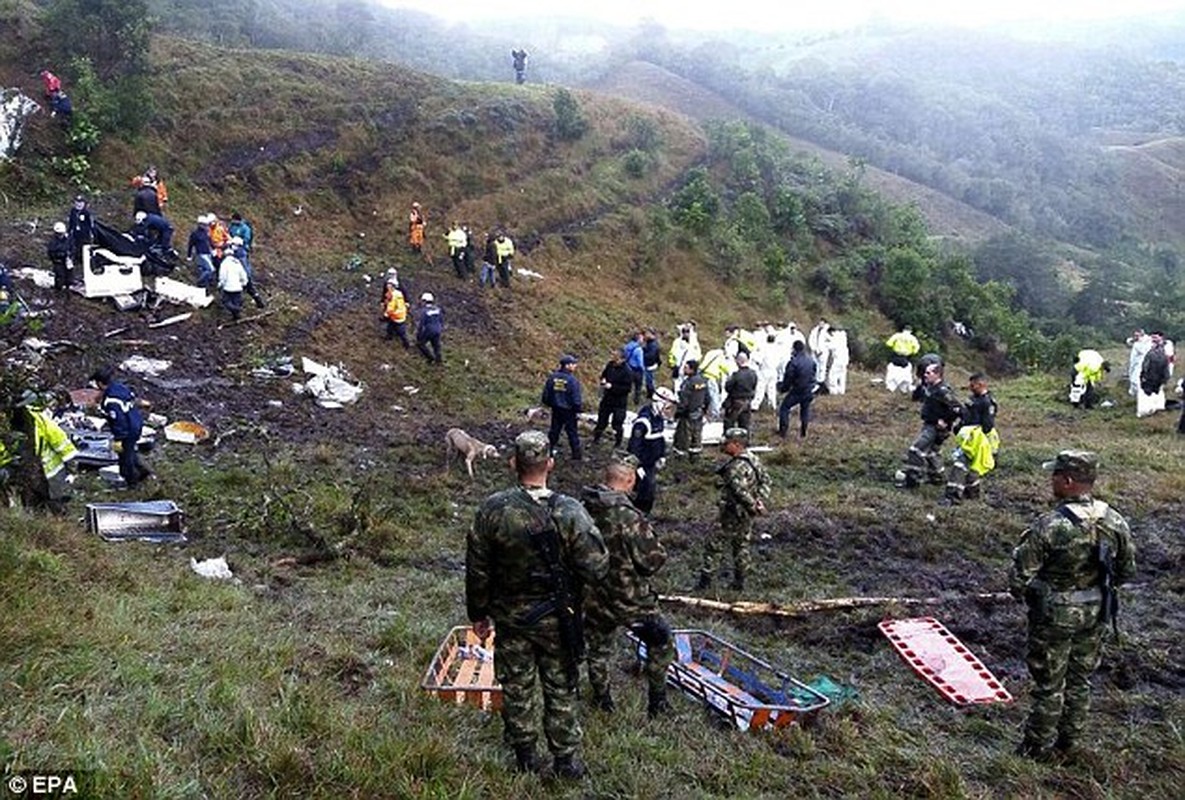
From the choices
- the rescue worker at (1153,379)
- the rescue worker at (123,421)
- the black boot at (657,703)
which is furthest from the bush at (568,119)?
the black boot at (657,703)

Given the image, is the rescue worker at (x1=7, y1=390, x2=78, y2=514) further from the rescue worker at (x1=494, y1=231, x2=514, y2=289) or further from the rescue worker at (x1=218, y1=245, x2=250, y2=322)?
the rescue worker at (x1=494, y1=231, x2=514, y2=289)

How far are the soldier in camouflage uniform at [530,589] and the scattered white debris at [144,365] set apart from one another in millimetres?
11362

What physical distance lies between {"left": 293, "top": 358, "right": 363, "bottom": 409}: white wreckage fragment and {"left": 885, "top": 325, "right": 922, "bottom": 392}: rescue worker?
11327 mm

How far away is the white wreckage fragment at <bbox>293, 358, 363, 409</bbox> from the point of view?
14.6m

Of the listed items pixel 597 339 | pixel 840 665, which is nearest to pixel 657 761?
pixel 840 665

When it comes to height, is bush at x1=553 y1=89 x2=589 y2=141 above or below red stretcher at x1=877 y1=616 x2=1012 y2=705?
above

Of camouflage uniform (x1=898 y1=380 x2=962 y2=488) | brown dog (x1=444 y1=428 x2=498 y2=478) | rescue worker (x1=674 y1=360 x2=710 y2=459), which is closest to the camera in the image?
camouflage uniform (x1=898 y1=380 x2=962 y2=488)

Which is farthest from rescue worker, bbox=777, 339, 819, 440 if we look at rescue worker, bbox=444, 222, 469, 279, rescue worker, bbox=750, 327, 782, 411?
rescue worker, bbox=444, 222, 469, 279

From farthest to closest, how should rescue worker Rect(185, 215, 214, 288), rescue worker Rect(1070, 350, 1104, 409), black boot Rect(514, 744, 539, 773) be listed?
rescue worker Rect(1070, 350, 1104, 409) < rescue worker Rect(185, 215, 214, 288) < black boot Rect(514, 744, 539, 773)

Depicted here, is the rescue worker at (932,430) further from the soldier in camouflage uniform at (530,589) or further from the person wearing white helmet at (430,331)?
the person wearing white helmet at (430,331)

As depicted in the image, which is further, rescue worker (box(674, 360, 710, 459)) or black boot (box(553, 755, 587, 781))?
rescue worker (box(674, 360, 710, 459))

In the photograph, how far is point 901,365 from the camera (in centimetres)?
1967

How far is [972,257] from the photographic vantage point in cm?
4297

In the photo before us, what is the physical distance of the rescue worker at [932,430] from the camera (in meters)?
11.5
